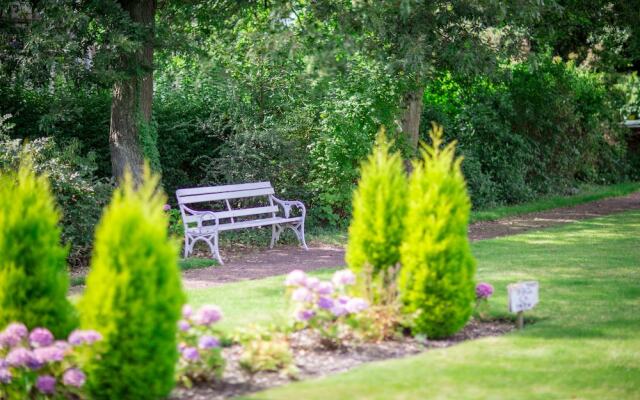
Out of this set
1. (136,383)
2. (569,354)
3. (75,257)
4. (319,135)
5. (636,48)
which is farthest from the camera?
(636,48)

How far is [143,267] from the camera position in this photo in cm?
519

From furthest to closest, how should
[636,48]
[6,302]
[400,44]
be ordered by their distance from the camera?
[636,48] → [400,44] → [6,302]

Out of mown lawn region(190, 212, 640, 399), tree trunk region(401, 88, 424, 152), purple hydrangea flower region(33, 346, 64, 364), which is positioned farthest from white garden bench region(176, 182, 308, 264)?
purple hydrangea flower region(33, 346, 64, 364)

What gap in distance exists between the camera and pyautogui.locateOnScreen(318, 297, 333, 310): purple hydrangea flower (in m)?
6.42

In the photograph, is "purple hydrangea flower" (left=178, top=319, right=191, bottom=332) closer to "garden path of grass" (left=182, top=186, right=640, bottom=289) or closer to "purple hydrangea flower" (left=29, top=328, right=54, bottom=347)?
"purple hydrangea flower" (left=29, top=328, right=54, bottom=347)

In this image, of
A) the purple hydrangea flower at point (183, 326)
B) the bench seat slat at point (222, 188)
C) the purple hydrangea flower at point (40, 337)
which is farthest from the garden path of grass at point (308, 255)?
the purple hydrangea flower at point (40, 337)

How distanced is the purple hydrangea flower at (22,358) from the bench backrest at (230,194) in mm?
6402

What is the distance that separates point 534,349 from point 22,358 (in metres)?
3.59

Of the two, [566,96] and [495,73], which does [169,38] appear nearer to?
[495,73]

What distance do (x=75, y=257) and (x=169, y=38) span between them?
11.5 feet

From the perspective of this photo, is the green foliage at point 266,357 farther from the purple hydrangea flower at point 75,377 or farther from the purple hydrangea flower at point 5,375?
the purple hydrangea flower at point 5,375

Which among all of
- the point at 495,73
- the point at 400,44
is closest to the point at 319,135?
the point at 400,44

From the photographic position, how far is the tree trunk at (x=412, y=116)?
15539 mm

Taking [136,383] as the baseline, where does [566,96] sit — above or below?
above
